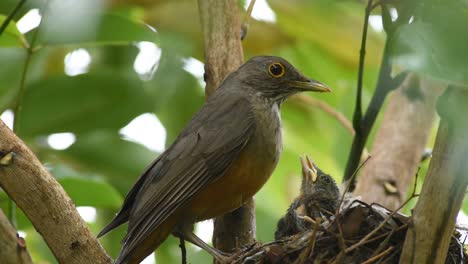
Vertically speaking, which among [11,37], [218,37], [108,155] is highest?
[11,37]


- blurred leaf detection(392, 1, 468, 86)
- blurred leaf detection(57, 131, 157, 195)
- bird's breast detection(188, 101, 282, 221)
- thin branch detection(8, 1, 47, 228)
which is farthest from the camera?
blurred leaf detection(57, 131, 157, 195)

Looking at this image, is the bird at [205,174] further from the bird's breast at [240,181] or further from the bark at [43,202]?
the bark at [43,202]

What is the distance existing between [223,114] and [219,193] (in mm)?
737

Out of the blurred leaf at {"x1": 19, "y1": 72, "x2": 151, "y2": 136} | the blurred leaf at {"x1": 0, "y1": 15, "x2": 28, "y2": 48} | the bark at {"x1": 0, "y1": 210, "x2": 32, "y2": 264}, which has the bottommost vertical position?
the bark at {"x1": 0, "y1": 210, "x2": 32, "y2": 264}

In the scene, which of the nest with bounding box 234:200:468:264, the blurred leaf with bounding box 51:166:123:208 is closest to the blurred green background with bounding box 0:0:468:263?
the blurred leaf with bounding box 51:166:123:208

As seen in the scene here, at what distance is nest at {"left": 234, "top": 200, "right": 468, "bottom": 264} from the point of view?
4363 millimetres

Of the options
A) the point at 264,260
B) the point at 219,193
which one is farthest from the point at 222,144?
the point at 264,260

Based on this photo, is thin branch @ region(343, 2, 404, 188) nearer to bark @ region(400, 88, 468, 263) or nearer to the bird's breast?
the bird's breast

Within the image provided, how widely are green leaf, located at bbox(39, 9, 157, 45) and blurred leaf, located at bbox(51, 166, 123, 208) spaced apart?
0.87 meters

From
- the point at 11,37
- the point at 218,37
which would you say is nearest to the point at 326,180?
the point at 218,37

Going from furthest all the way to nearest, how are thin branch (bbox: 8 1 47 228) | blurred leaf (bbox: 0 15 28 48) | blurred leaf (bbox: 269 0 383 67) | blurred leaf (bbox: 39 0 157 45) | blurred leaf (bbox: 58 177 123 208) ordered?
blurred leaf (bbox: 269 0 383 67) → blurred leaf (bbox: 58 177 123 208) → blurred leaf (bbox: 0 15 28 48) → thin branch (bbox: 8 1 47 228) → blurred leaf (bbox: 39 0 157 45)

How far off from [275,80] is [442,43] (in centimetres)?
429

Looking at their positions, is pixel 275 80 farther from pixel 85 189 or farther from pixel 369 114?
pixel 85 189

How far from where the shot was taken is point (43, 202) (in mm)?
3699
